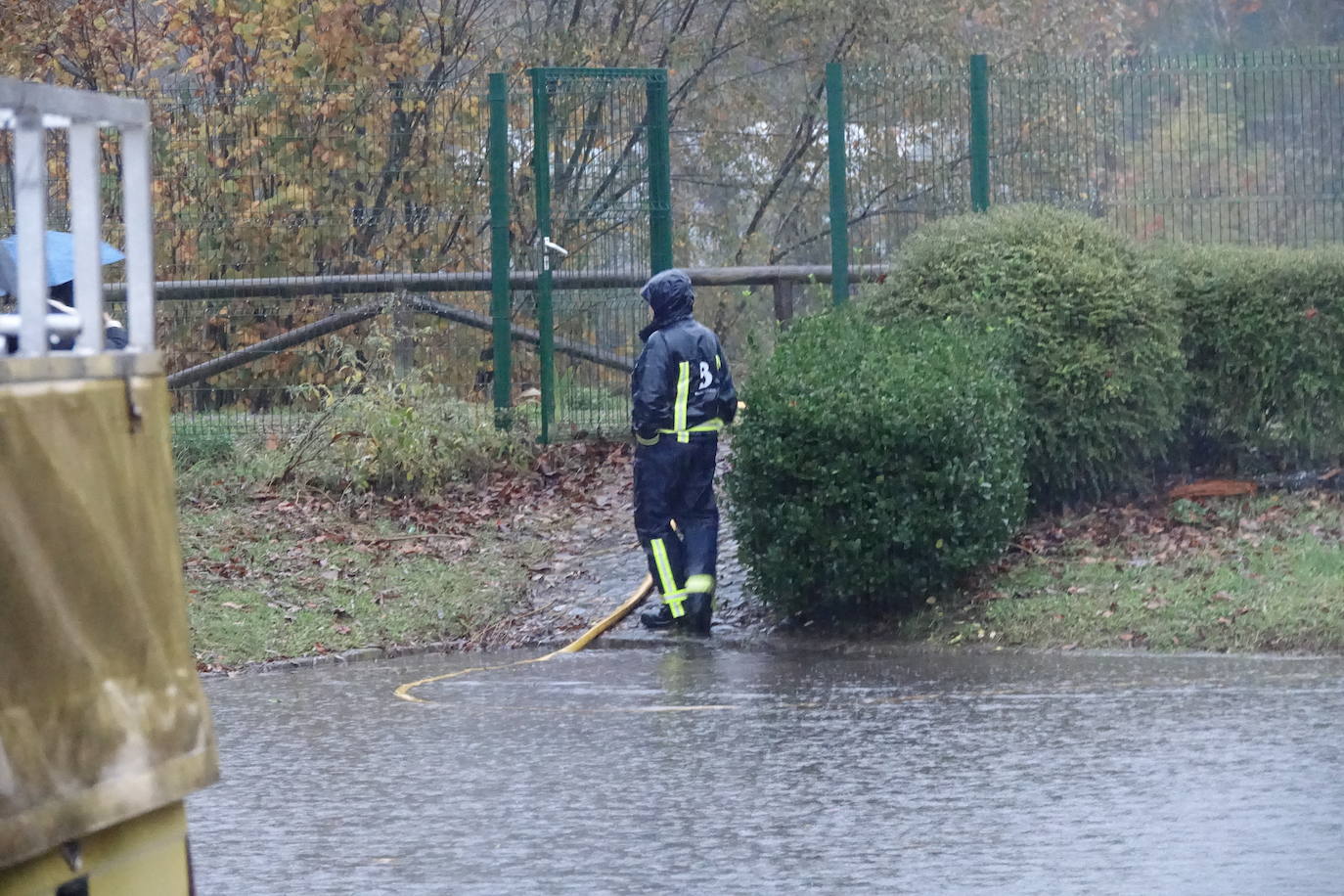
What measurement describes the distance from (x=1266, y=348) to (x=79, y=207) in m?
8.73

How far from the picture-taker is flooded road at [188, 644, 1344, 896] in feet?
18.0

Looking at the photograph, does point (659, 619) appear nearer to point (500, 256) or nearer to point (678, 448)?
point (678, 448)

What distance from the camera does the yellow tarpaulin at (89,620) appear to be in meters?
3.22

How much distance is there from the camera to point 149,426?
3615 millimetres

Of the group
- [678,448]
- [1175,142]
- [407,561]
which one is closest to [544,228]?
[407,561]

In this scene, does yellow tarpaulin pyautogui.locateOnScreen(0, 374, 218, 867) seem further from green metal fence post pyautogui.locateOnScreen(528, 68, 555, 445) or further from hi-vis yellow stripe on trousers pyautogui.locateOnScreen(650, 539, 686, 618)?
green metal fence post pyautogui.locateOnScreen(528, 68, 555, 445)

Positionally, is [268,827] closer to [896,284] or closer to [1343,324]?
[896,284]

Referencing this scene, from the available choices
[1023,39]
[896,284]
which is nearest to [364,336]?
[896,284]

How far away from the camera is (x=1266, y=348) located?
429 inches

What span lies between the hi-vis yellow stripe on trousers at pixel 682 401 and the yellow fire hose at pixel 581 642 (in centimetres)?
82

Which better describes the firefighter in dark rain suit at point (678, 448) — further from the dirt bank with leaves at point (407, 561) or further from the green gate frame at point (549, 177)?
the green gate frame at point (549, 177)

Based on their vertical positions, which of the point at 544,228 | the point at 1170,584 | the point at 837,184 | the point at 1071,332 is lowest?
the point at 1170,584

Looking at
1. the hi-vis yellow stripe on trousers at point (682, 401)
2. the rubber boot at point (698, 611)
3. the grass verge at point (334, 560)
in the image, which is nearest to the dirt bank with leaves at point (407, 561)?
the grass verge at point (334, 560)

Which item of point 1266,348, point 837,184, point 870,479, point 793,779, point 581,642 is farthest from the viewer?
point 837,184
